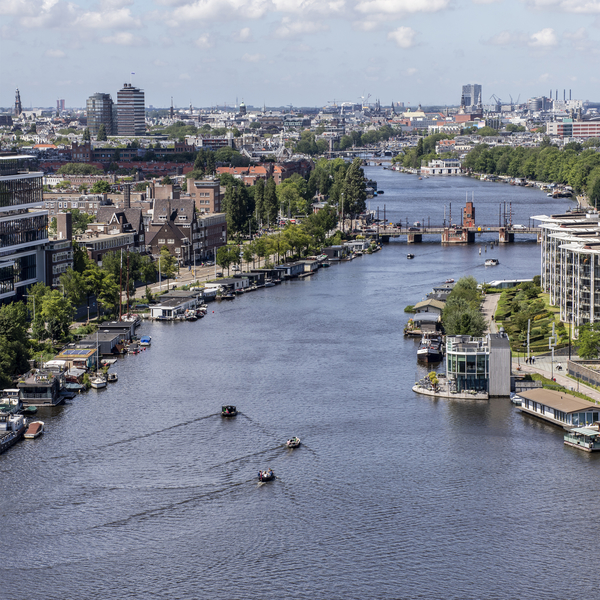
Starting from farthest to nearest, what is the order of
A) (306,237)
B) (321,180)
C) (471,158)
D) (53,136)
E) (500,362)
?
(53,136) < (471,158) < (321,180) < (306,237) < (500,362)

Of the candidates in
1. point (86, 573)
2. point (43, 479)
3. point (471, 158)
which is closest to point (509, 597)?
point (86, 573)

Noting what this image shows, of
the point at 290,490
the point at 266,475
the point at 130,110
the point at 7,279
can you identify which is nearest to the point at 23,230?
the point at 7,279

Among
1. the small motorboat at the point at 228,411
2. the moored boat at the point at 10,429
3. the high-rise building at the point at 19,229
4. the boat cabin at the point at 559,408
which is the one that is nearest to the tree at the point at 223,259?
Answer: the high-rise building at the point at 19,229

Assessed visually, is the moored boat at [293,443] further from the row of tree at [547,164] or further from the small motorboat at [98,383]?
the row of tree at [547,164]

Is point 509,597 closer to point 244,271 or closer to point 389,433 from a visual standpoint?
point 389,433

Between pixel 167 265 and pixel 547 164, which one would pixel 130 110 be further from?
pixel 167 265

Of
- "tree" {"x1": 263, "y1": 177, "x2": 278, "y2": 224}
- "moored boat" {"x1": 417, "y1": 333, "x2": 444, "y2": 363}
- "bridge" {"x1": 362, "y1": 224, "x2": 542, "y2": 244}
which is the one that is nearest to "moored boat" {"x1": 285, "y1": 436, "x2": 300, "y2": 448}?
"moored boat" {"x1": 417, "y1": 333, "x2": 444, "y2": 363}

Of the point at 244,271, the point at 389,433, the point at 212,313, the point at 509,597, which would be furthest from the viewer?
the point at 244,271
